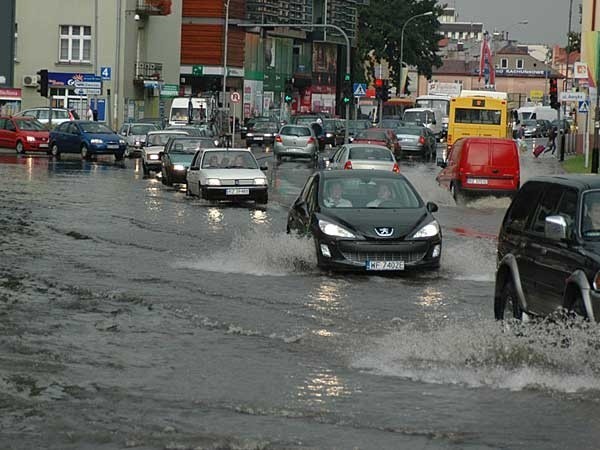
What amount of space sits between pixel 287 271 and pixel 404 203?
6.61 ft

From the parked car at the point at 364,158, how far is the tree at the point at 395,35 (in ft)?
325

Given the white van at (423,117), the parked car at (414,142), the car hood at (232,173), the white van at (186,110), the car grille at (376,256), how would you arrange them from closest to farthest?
1. the car grille at (376,256)
2. the car hood at (232,173)
3. the parked car at (414,142)
4. the white van at (186,110)
5. the white van at (423,117)

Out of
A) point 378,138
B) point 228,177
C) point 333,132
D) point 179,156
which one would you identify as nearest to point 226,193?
point 228,177

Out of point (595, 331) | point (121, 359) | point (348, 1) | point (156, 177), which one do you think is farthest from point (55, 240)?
point (348, 1)

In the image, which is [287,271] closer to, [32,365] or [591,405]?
[32,365]

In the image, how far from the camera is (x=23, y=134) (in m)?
61.9

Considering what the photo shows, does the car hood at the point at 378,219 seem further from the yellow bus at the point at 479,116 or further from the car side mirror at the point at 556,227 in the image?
the yellow bus at the point at 479,116

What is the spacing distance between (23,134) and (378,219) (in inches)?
1759

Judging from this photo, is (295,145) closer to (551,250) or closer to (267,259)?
(267,259)

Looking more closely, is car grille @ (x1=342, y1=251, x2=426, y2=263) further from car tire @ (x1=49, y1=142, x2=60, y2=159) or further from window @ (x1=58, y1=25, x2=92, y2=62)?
window @ (x1=58, y1=25, x2=92, y2=62)

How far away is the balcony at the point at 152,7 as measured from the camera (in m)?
88.6

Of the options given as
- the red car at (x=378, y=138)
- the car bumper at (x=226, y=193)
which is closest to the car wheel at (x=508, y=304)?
the car bumper at (x=226, y=193)

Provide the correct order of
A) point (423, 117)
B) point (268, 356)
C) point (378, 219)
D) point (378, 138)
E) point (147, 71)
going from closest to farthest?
1. point (268, 356)
2. point (378, 219)
3. point (378, 138)
4. point (147, 71)
5. point (423, 117)

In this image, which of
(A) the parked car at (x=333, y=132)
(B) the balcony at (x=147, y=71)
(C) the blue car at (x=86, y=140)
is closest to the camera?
(C) the blue car at (x=86, y=140)
